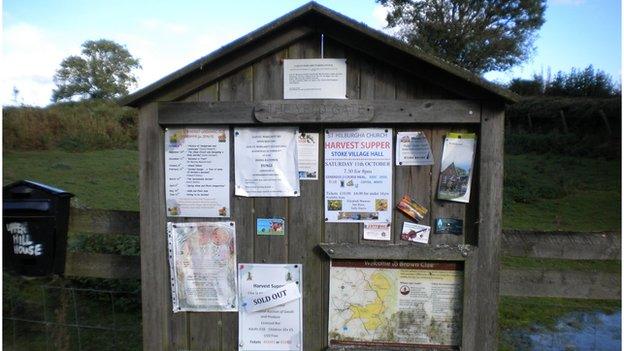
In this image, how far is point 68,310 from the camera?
5164mm

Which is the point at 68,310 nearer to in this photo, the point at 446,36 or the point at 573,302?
the point at 573,302

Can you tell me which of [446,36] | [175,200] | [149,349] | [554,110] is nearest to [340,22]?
[175,200]

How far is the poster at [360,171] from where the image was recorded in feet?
10.1

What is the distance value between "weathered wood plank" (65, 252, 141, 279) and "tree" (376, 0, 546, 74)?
1231 inches

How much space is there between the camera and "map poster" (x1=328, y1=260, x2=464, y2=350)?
10.2 feet

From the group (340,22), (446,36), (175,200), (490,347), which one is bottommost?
(490,347)

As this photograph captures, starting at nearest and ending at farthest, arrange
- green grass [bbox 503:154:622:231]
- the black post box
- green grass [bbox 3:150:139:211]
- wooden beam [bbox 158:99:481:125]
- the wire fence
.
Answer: wooden beam [bbox 158:99:481:125] → the black post box → the wire fence → green grass [bbox 503:154:622:231] → green grass [bbox 3:150:139:211]

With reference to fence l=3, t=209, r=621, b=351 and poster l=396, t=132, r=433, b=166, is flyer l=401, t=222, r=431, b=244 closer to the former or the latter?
poster l=396, t=132, r=433, b=166

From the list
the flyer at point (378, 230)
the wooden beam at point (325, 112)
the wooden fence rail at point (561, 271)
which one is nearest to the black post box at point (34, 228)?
the wooden beam at point (325, 112)

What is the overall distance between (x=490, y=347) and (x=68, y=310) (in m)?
4.25

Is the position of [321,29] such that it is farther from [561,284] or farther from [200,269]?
[561,284]

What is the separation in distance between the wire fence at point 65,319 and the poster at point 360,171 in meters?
2.18

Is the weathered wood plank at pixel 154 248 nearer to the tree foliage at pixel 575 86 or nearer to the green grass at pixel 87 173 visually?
the green grass at pixel 87 173

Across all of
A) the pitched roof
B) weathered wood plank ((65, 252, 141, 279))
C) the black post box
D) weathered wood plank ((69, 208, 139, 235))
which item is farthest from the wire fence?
the pitched roof
